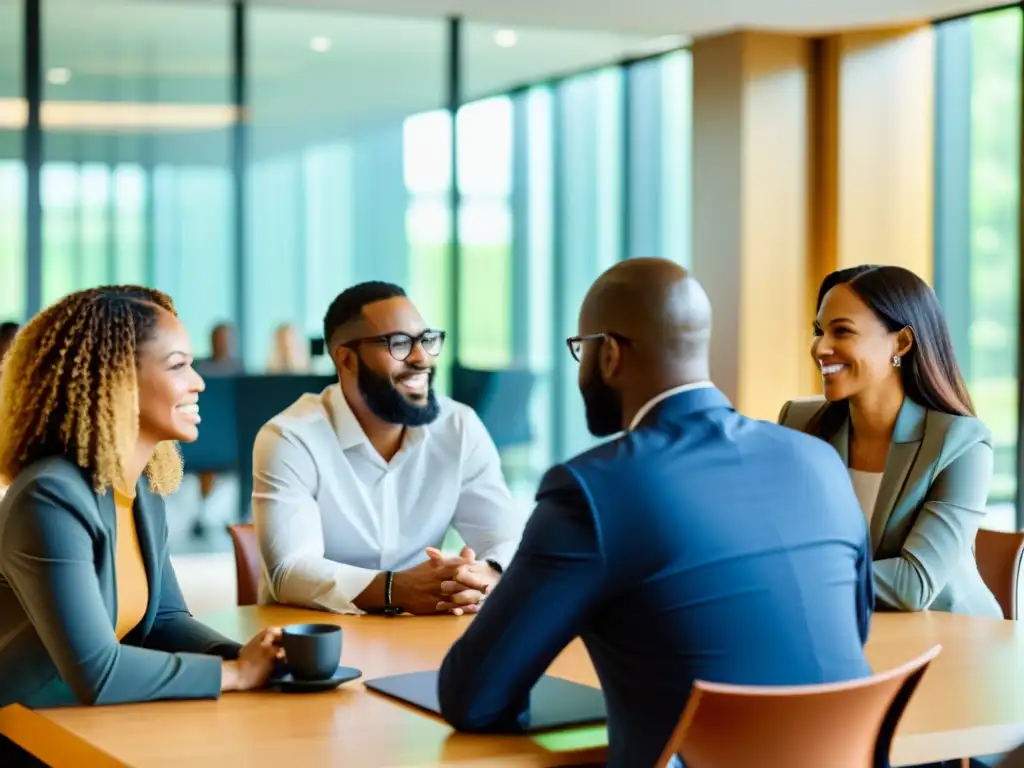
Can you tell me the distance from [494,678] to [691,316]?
0.58 metres

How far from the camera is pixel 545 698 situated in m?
2.19

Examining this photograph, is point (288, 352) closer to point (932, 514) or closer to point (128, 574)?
point (932, 514)

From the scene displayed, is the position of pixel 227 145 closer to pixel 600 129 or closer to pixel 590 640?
pixel 600 129

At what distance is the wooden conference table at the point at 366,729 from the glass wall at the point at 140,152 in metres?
5.90

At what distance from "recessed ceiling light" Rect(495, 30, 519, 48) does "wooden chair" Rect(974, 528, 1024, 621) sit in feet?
20.7

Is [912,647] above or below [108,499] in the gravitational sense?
below

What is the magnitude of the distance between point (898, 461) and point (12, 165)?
19.6 feet

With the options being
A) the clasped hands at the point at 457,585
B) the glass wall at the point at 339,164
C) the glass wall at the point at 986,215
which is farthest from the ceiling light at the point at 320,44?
the clasped hands at the point at 457,585

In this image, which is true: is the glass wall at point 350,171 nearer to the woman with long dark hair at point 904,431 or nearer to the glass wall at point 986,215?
the glass wall at point 986,215

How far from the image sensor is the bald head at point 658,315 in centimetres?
207

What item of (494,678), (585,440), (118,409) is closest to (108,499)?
(118,409)

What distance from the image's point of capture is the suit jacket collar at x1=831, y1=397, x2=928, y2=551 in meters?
3.18

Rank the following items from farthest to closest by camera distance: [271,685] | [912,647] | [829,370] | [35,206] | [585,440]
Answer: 1. [585,440]
2. [35,206]
3. [829,370]
4. [912,647]
5. [271,685]

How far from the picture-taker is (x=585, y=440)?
9.45 metres
